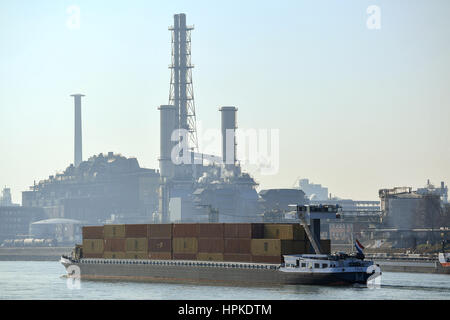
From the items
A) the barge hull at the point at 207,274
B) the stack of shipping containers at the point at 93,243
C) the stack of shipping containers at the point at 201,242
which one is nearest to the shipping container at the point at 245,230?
the stack of shipping containers at the point at 201,242

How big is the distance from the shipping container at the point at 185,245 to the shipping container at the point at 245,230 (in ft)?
20.3

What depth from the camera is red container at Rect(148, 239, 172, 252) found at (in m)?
124

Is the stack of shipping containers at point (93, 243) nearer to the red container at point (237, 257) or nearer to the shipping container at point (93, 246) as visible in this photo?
the shipping container at point (93, 246)

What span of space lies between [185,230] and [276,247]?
1545 cm

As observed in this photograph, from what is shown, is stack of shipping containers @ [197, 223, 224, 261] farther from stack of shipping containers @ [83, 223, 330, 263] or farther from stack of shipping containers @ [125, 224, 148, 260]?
stack of shipping containers @ [125, 224, 148, 260]

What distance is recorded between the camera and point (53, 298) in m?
99.7

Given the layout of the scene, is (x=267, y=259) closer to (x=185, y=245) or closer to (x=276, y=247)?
(x=276, y=247)

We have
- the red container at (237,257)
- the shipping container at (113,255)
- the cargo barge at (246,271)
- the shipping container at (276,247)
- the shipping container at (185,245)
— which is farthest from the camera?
the shipping container at (113,255)

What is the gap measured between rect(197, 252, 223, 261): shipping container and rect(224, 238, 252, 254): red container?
1.19 m

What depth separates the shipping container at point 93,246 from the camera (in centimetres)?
13438

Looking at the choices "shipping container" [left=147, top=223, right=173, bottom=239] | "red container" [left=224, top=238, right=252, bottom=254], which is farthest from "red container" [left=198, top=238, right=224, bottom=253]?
"shipping container" [left=147, top=223, right=173, bottom=239]
